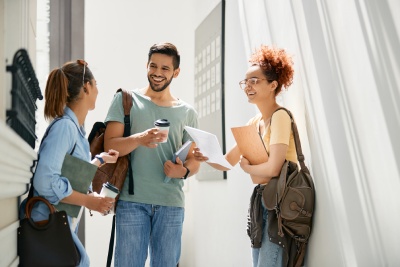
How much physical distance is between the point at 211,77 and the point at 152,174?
6.01 ft

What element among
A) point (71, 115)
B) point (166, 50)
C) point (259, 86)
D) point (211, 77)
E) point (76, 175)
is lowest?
point (76, 175)

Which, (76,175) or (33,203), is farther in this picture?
(76,175)

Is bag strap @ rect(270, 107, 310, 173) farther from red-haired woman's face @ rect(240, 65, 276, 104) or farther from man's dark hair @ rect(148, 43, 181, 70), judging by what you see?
man's dark hair @ rect(148, 43, 181, 70)

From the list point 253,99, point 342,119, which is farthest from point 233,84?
point 342,119

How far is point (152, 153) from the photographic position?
266cm

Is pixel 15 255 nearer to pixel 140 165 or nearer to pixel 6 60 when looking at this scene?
pixel 6 60

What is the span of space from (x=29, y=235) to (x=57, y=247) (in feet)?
0.29

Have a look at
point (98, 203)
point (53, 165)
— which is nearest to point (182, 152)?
point (98, 203)

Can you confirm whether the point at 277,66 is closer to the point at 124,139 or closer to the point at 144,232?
the point at 124,139

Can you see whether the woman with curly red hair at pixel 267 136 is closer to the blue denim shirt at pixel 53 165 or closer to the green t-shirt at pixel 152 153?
the green t-shirt at pixel 152 153

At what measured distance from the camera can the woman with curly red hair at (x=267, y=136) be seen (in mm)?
2363

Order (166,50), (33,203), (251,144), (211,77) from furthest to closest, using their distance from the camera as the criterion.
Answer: (211,77) < (166,50) < (251,144) < (33,203)

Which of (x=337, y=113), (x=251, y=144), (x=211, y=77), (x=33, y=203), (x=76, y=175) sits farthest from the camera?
(x=211, y=77)

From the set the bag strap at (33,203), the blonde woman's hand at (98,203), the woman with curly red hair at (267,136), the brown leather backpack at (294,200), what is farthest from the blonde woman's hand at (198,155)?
the bag strap at (33,203)
